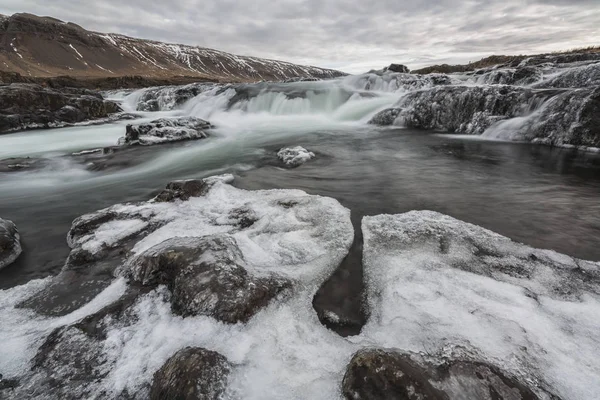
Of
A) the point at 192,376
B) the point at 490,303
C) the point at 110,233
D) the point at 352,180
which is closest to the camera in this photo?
the point at 192,376

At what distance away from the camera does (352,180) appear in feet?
23.2

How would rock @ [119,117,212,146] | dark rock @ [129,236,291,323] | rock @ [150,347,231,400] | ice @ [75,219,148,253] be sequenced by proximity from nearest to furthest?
1. rock @ [150,347,231,400]
2. dark rock @ [129,236,291,323]
3. ice @ [75,219,148,253]
4. rock @ [119,117,212,146]

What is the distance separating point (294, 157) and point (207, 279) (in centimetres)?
645

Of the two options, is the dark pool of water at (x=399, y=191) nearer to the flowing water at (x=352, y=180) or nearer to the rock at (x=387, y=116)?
the flowing water at (x=352, y=180)

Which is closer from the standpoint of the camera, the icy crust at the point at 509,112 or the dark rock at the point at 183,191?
the dark rock at the point at 183,191

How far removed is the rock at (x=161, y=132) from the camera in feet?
40.0

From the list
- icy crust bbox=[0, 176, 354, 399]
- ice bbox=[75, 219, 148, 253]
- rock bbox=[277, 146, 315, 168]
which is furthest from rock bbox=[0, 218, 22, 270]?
rock bbox=[277, 146, 315, 168]

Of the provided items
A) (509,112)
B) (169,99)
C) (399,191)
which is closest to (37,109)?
(169,99)

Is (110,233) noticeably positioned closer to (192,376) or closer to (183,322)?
(183,322)

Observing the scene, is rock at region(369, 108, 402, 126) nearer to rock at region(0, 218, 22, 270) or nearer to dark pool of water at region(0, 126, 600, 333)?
dark pool of water at region(0, 126, 600, 333)

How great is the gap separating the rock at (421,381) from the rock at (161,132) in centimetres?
1246

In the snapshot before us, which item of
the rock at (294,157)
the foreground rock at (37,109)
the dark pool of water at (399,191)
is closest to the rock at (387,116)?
the dark pool of water at (399,191)

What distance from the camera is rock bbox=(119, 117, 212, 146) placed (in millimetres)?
12180

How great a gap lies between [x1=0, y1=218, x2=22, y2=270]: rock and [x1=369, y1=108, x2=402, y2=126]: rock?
46.8 feet
